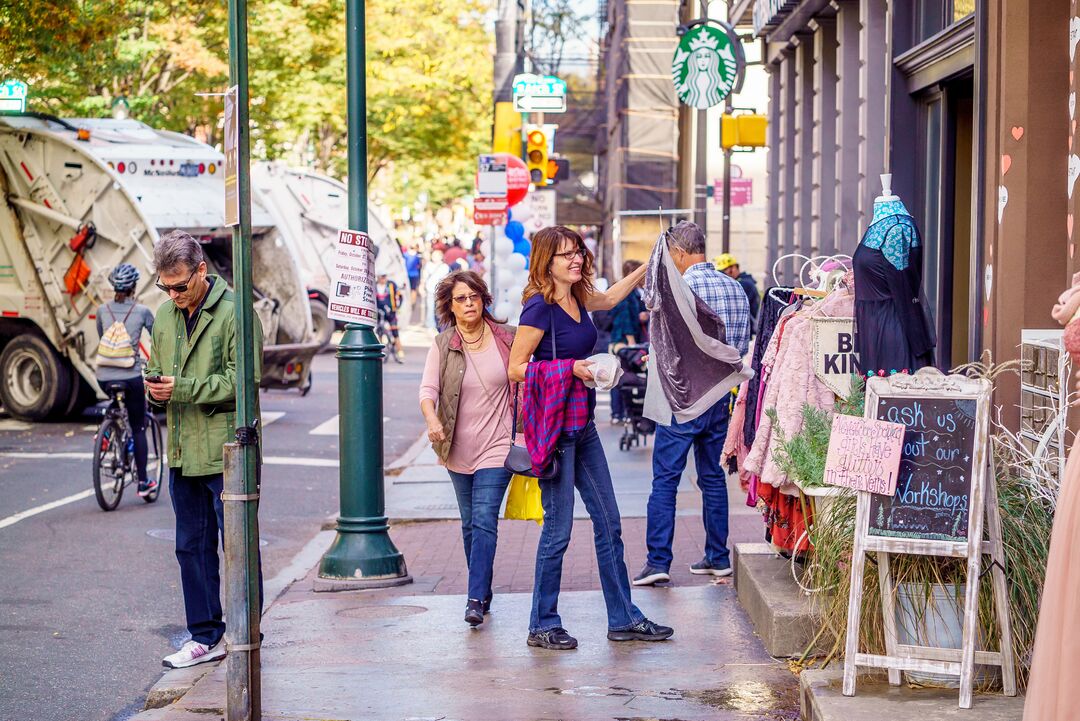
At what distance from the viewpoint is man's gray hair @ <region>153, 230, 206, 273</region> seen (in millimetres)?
7105

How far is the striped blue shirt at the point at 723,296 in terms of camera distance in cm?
882

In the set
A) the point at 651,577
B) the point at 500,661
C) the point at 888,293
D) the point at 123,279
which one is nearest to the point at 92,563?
the point at 123,279

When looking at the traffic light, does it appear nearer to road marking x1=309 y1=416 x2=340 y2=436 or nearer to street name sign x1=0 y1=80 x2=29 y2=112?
road marking x1=309 y1=416 x2=340 y2=436

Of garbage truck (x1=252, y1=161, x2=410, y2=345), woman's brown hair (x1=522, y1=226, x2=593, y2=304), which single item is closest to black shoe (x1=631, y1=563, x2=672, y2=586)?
woman's brown hair (x1=522, y1=226, x2=593, y2=304)

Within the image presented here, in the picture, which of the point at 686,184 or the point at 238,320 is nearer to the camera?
the point at 238,320

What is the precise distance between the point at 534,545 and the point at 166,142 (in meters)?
10.9

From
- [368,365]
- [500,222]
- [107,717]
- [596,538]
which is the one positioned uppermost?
[500,222]

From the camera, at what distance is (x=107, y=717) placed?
6621 mm

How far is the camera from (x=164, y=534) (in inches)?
435

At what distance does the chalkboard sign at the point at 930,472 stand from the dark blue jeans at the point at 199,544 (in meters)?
3.20

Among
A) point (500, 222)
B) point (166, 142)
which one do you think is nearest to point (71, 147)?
point (166, 142)

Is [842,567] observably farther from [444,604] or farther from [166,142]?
[166,142]

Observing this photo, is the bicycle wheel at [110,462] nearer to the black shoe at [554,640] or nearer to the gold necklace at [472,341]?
the gold necklace at [472,341]

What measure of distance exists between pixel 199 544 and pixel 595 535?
1871 mm
